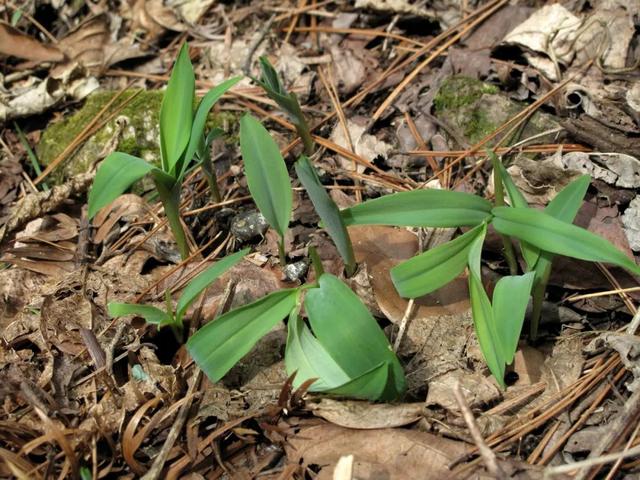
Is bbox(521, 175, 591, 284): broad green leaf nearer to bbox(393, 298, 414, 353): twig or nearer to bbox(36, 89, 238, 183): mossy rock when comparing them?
bbox(393, 298, 414, 353): twig

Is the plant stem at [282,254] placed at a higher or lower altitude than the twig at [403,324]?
higher

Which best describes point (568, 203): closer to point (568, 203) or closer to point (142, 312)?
point (568, 203)

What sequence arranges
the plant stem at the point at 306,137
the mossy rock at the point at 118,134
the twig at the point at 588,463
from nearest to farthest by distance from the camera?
the twig at the point at 588,463
the plant stem at the point at 306,137
the mossy rock at the point at 118,134

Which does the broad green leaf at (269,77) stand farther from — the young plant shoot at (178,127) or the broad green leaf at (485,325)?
the broad green leaf at (485,325)

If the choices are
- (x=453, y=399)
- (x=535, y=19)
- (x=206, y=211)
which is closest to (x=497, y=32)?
(x=535, y=19)

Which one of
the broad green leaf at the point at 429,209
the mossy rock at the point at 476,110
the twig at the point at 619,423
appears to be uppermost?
the broad green leaf at the point at 429,209

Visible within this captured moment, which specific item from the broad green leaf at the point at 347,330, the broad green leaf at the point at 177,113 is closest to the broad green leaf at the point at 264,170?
the broad green leaf at the point at 177,113
